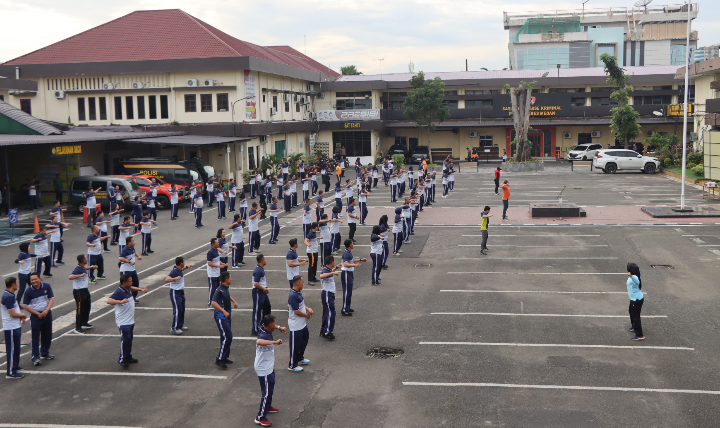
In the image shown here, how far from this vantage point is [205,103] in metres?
41.8

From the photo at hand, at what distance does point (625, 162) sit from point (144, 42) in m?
34.5

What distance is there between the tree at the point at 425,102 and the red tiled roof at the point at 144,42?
47.8 feet

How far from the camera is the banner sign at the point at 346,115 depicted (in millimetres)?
56344

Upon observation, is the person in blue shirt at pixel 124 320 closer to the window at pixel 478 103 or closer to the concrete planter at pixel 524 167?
the concrete planter at pixel 524 167

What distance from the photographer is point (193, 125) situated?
41.4 m

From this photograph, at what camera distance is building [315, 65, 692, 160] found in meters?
56.3

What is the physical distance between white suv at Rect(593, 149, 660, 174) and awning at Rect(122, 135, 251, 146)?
24.7 m

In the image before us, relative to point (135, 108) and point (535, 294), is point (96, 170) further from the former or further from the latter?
point (535, 294)

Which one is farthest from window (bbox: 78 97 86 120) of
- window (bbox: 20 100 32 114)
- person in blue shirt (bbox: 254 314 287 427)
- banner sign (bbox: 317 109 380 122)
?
person in blue shirt (bbox: 254 314 287 427)

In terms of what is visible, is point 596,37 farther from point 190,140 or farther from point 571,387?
point 571,387

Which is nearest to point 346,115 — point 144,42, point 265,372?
point 144,42

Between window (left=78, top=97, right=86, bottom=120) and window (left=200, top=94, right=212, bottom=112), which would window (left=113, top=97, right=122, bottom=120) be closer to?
window (left=78, top=97, right=86, bottom=120)

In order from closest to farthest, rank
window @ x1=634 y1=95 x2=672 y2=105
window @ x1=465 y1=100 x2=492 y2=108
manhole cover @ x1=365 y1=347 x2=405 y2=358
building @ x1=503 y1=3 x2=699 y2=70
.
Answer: manhole cover @ x1=365 y1=347 x2=405 y2=358
window @ x1=634 y1=95 x2=672 y2=105
window @ x1=465 y1=100 x2=492 y2=108
building @ x1=503 y1=3 x2=699 y2=70

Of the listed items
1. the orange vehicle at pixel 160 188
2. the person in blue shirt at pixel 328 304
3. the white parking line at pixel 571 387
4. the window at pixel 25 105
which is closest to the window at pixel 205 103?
the orange vehicle at pixel 160 188
